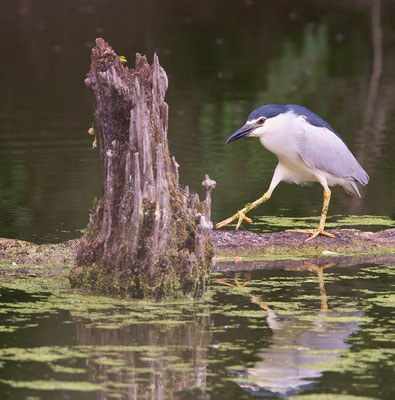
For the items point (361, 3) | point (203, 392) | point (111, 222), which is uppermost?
point (361, 3)

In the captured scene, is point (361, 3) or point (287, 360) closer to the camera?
point (287, 360)

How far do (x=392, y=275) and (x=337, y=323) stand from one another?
1501 millimetres

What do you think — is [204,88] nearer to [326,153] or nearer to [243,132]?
[326,153]

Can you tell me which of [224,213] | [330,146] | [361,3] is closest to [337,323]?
[330,146]

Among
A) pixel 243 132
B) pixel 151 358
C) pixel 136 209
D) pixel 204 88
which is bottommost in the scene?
pixel 151 358

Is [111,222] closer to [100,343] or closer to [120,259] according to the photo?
[120,259]

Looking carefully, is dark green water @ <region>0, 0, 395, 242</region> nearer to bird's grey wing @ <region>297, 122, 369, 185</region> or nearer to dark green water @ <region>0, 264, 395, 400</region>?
bird's grey wing @ <region>297, 122, 369, 185</region>

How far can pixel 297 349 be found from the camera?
20.7 ft

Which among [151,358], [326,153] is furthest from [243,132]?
[151,358]

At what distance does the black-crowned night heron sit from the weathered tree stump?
1705 mm

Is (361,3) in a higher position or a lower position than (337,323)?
higher

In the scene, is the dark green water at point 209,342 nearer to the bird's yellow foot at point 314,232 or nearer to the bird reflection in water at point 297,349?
the bird reflection in water at point 297,349

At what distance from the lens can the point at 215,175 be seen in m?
12.9

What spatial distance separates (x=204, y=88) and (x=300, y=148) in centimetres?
1125
